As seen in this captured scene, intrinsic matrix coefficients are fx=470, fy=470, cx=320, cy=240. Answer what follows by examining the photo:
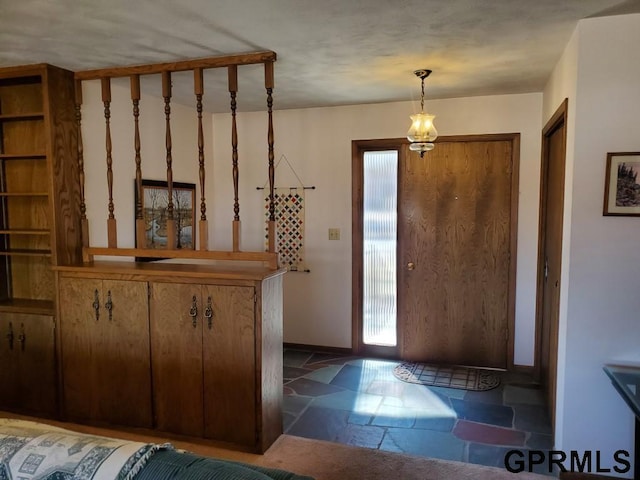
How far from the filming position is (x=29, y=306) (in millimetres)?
3150

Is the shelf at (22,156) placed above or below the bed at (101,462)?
above

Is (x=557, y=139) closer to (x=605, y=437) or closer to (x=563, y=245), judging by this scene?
(x=563, y=245)

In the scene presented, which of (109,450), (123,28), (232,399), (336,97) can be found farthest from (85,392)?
(336,97)

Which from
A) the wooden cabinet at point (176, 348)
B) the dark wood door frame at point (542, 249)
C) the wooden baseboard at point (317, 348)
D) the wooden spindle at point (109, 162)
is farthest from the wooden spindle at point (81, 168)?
the dark wood door frame at point (542, 249)

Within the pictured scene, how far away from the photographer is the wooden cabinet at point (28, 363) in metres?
3.10

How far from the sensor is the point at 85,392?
3035mm

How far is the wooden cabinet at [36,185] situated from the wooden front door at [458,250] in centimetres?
270

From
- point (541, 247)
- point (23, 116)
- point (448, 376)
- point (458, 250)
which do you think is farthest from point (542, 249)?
point (23, 116)

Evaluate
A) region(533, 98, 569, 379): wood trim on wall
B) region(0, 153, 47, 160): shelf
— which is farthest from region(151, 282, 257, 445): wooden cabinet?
region(533, 98, 569, 379): wood trim on wall

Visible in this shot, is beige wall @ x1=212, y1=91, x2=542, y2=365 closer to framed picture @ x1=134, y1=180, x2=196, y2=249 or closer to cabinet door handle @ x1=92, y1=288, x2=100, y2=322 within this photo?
framed picture @ x1=134, y1=180, x2=196, y2=249

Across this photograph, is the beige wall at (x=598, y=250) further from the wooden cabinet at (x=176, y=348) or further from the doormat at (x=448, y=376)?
the wooden cabinet at (x=176, y=348)

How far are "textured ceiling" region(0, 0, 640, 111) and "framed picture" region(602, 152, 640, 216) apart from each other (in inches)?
27.2

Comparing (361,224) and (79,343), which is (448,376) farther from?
(79,343)

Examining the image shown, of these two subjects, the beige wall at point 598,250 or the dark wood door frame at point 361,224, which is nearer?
the beige wall at point 598,250
